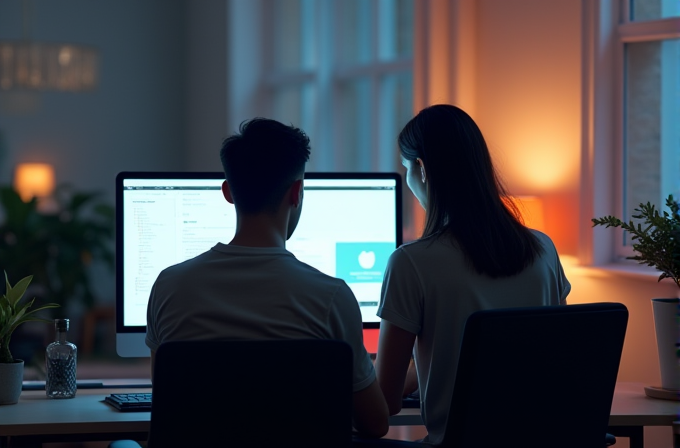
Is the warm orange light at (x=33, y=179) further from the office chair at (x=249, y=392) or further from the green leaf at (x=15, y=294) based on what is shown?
the office chair at (x=249, y=392)

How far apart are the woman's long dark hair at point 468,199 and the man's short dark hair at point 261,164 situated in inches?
13.7

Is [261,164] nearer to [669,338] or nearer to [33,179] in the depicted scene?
[669,338]

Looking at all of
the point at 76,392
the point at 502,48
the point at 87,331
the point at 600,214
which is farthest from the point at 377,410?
the point at 87,331

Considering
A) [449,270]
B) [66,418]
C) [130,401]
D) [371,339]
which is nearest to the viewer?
[449,270]

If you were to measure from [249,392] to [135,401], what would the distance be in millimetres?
730

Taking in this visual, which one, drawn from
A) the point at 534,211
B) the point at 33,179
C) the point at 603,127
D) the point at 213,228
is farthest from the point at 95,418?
the point at 33,179

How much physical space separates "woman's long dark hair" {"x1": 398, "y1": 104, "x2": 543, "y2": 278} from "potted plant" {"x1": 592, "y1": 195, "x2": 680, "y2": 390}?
0.45 metres

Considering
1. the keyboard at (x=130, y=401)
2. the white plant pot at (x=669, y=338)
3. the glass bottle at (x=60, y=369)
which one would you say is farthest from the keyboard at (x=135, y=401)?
the white plant pot at (x=669, y=338)

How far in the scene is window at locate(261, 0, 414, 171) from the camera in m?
5.30

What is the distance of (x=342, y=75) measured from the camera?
576 centimetres

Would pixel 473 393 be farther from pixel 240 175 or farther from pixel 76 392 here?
pixel 76 392

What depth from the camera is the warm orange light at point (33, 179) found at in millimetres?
6832

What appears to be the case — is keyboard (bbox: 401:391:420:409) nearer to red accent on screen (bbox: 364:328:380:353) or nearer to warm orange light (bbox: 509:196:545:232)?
red accent on screen (bbox: 364:328:380:353)

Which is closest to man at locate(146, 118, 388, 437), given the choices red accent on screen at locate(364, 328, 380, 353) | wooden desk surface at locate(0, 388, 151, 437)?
wooden desk surface at locate(0, 388, 151, 437)
